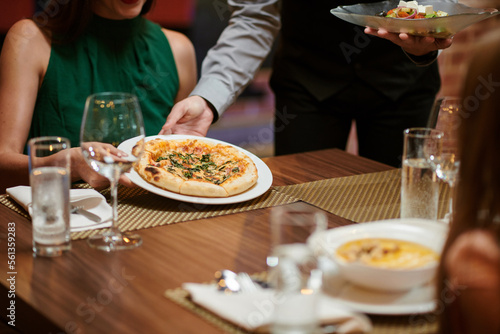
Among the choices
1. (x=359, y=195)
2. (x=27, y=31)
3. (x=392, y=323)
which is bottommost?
(x=359, y=195)

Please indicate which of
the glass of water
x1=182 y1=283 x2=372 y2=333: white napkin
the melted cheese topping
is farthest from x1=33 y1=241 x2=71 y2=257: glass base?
the melted cheese topping

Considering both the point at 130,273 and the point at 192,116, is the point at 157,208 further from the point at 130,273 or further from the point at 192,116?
the point at 192,116

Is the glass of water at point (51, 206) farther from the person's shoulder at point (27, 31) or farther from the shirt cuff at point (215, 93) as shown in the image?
the person's shoulder at point (27, 31)

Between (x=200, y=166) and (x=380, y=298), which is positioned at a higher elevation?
(x=380, y=298)

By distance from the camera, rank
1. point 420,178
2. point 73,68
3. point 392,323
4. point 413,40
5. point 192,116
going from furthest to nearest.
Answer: point 73,68, point 192,116, point 413,40, point 420,178, point 392,323

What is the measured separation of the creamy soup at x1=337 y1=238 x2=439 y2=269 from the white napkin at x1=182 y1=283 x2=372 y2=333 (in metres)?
0.08

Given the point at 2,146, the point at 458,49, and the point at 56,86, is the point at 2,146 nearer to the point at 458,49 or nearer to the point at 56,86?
the point at 56,86

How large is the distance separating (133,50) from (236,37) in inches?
15.4

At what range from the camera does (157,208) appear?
4.63ft

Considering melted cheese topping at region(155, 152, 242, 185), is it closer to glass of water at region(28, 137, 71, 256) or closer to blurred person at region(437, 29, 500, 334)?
glass of water at region(28, 137, 71, 256)

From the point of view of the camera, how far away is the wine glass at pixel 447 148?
1.27 m

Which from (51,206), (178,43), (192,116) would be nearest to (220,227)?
(51,206)

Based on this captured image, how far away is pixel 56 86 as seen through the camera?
2119 mm

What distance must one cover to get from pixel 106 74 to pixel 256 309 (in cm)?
154
